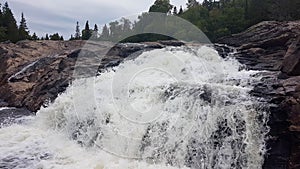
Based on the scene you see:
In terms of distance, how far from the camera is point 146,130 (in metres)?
7.52

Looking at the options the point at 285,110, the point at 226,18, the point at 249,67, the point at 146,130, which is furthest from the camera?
the point at 226,18

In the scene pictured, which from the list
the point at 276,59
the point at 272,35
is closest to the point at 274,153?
the point at 276,59

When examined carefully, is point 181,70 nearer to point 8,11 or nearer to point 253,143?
point 253,143

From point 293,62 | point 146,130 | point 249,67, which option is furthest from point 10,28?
point 293,62

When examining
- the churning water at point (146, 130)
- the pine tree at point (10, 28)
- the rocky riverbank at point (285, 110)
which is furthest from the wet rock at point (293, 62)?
the pine tree at point (10, 28)

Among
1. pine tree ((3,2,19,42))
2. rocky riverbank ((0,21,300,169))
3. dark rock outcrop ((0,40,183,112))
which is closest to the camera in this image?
rocky riverbank ((0,21,300,169))

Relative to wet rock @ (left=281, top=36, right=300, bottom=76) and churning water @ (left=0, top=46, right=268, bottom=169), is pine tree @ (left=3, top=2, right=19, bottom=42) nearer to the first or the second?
churning water @ (left=0, top=46, right=268, bottom=169)

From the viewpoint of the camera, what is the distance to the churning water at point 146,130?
21.3 feet

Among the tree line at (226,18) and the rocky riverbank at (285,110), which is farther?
the tree line at (226,18)

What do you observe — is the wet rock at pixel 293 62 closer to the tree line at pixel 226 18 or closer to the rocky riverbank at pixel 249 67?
the rocky riverbank at pixel 249 67

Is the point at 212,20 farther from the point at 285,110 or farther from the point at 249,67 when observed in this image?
the point at 285,110

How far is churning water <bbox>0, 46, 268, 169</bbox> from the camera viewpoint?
6504 mm

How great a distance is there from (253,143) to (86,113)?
488 centimetres

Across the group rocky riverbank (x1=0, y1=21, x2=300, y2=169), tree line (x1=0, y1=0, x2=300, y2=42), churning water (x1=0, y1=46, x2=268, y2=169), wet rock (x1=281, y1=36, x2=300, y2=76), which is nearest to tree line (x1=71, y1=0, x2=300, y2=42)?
tree line (x1=0, y1=0, x2=300, y2=42)
